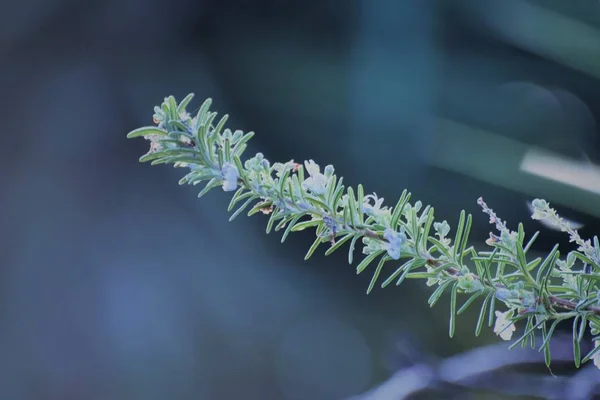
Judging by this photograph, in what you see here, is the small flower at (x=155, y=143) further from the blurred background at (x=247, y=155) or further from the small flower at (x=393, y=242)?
the blurred background at (x=247, y=155)

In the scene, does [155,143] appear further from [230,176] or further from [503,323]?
[503,323]

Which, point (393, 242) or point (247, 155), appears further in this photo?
point (247, 155)

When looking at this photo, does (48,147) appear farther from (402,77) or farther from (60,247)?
(402,77)

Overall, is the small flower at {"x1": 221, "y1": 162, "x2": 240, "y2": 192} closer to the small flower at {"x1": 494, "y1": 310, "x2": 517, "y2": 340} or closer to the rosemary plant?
the rosemary plant

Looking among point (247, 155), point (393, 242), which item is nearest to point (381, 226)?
point (393, 242)

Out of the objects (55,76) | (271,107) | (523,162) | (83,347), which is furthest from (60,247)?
(523,162)

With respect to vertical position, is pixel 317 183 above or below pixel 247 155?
below

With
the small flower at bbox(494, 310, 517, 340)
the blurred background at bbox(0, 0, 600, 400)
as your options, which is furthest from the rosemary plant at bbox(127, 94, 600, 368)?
the blurred background at bbox(0, 0, 600, 400)
